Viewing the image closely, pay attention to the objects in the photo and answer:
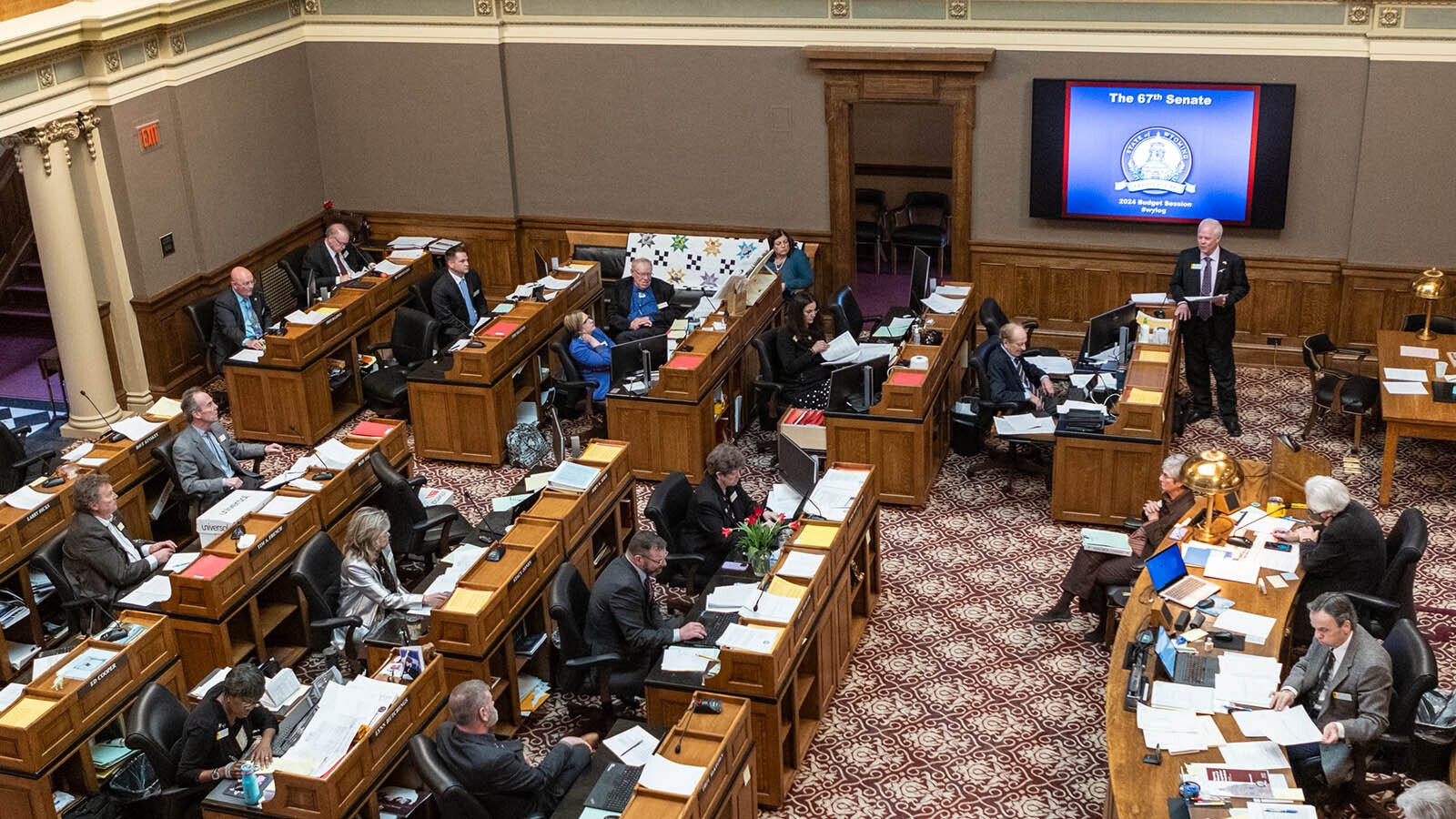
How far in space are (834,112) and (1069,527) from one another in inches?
202

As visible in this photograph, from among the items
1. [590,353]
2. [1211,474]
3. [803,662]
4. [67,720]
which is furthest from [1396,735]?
[590,353]

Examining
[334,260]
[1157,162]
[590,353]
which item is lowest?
[590,353]

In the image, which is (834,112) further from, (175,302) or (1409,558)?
(1409,558)

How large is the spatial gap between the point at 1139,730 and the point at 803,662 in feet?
7.28

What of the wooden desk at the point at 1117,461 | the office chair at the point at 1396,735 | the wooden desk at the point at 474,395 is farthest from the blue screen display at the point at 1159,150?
the office chair at the point at 1396,735

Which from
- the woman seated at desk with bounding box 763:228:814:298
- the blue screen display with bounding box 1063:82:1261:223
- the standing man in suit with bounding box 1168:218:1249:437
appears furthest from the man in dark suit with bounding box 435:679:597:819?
the blue screen display with bounding box 1063:82:1261:223

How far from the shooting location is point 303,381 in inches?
506

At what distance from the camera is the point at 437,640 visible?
8703mm

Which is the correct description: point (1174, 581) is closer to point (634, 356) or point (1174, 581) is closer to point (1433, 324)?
point (634, 356)

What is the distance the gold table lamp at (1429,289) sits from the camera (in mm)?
11953

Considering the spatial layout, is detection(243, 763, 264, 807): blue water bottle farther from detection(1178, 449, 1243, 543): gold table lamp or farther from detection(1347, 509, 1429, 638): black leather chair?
detection(1347, 509, 1429, 638): black leather chair

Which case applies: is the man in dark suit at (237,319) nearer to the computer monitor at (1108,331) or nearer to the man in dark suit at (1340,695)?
the computer monitor at (1108,331)

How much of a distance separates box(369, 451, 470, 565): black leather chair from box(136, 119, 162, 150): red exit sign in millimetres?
4861

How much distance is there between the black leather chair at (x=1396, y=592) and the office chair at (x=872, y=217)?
9232 millimetres
